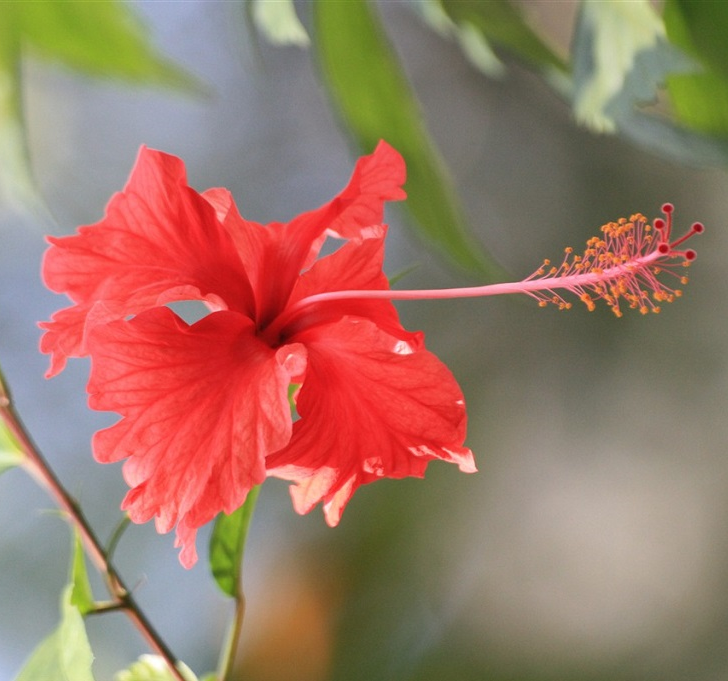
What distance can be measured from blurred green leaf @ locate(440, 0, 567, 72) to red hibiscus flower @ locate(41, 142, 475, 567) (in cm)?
25

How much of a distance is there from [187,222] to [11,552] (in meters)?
0.53

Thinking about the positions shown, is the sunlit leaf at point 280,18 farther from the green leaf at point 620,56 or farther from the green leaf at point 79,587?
the green leaf at point 79,587

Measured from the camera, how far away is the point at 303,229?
1.45 ft

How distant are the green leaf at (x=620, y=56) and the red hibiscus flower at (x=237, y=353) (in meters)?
0.24

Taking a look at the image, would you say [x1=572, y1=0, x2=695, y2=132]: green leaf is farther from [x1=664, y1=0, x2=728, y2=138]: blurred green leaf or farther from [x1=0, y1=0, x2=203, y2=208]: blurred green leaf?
[x1=0, y1=0, x2=203, y2=208]: blurred green leaf

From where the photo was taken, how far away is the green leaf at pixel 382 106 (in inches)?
25.4

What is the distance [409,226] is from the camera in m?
0.73

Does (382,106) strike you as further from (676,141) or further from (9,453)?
(9,453)

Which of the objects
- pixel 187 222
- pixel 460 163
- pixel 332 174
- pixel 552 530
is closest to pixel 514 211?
pixel 460 163

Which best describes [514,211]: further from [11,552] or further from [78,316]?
[11,552]

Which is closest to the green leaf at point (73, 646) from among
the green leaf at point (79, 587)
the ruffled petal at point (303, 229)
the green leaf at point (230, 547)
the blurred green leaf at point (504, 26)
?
the green leaf at point (79, 587)

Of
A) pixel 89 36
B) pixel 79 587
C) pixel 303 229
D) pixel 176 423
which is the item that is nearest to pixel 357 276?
pixel 303 229

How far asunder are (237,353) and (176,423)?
0.05 m

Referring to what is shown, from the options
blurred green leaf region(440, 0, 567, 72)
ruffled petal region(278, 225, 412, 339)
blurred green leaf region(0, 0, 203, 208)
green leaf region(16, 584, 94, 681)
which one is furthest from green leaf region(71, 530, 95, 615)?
blurred green leaf region(440, 0, 567, 72)
